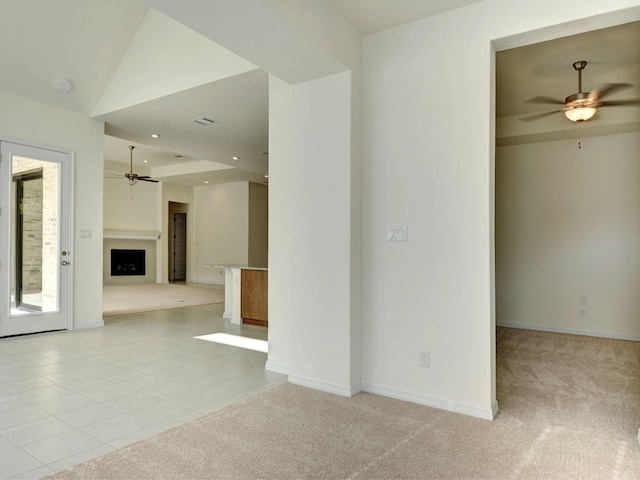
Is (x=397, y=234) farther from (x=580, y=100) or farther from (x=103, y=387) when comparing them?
(x=103, y=387)

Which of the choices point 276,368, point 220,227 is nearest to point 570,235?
point 276,368

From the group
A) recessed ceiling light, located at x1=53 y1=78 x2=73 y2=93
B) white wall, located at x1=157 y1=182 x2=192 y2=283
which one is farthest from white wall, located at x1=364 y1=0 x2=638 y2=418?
white wall, located at x1=157 y1=182 x2=192 y2=283

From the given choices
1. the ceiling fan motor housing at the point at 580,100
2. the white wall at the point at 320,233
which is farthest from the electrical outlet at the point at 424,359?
the ceiling fan motor housing at the point at 580,100

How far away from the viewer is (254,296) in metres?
5.76

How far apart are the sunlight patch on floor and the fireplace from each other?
25.1ft

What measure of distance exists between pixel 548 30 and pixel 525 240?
376cm

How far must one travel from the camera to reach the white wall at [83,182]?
5.13 meters

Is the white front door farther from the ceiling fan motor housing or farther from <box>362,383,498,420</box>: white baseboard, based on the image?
the ceiling fan motor housing

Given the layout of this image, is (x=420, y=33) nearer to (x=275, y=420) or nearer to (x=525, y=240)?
(x=275, y=420)

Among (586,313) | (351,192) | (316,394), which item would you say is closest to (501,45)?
(351,192)

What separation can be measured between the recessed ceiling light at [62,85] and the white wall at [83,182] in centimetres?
33

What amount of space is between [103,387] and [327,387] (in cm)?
Result: 176

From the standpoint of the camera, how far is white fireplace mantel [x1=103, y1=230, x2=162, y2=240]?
35.9ft

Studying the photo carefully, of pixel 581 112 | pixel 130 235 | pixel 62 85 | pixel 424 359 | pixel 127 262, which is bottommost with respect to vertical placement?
pixel 424 359
